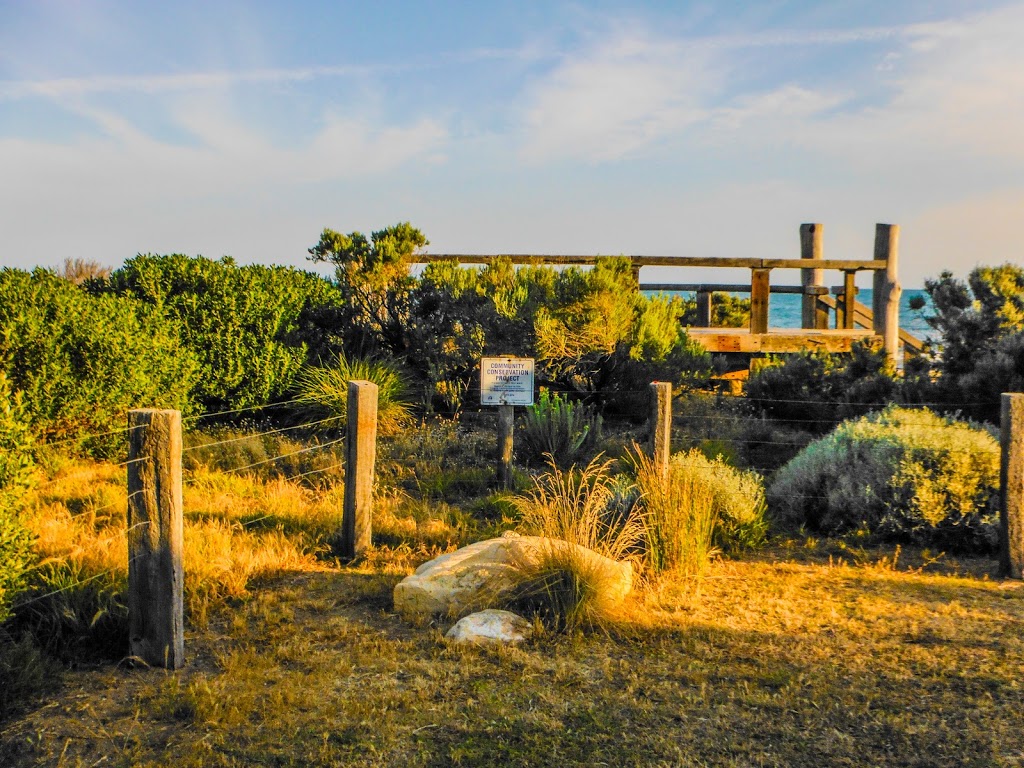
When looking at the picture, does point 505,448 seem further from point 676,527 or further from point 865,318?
point 865,318

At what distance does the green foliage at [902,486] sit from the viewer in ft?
24.3

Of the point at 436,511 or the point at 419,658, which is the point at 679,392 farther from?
the point at 419,658

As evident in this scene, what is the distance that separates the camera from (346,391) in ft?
35.2

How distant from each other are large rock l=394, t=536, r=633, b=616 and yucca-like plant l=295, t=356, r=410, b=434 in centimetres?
481

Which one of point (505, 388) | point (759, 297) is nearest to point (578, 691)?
point (505, 388)

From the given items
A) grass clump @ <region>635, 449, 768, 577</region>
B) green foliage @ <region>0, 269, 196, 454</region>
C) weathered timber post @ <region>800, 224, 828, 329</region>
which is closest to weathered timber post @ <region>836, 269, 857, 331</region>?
weathered timber post @ <region>800, 224, 828, 329</region>

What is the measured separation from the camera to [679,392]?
11.5 metres

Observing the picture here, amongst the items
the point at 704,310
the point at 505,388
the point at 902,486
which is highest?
the point at 704,310

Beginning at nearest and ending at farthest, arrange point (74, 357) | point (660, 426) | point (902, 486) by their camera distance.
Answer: point (660, 426), point (902, 486), point (74, 357)

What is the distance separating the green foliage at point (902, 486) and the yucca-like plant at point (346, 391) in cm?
447

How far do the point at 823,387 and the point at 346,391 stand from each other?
226 inches

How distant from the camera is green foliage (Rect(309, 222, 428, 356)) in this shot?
40.0 ft

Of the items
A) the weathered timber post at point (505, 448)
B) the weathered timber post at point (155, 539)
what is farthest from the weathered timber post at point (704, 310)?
the weathered timber post at point (155, 539)

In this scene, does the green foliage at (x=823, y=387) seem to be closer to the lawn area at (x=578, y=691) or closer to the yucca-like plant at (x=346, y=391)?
the yucca-like plant at (x=346, y=391)
